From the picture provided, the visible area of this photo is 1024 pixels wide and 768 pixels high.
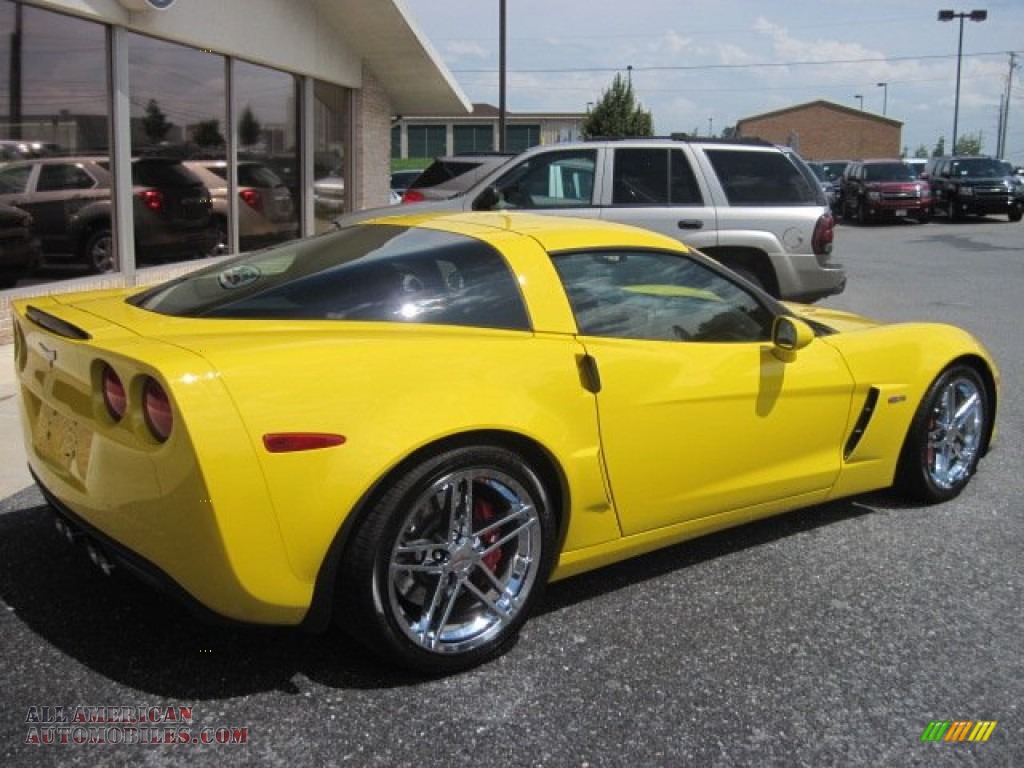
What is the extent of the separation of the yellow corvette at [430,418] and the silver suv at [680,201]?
171 inches

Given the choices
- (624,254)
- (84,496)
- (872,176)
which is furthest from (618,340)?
(872,176)

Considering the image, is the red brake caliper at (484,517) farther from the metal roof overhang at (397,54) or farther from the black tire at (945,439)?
the metal roof overhang at (397,54)

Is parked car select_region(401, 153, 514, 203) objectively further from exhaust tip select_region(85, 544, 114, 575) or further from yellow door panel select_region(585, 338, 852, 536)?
exhaust tip select_region(85, 544, 114, 575)

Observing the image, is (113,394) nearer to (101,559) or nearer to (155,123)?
(101,559)

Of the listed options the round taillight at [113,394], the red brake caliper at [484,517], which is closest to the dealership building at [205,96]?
the round taillight at [113,394]

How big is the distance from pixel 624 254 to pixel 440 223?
2.37 feet

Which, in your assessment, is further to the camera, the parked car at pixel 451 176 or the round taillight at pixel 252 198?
the round taillight at pixel 252 198

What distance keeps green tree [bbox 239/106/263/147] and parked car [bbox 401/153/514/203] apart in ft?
10.9

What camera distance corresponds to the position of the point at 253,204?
41.5ft

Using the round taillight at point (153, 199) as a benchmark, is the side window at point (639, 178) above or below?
above

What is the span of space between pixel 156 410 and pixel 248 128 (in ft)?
34.3

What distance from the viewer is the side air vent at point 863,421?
13.9ft

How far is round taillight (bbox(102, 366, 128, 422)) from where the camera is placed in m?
2.82

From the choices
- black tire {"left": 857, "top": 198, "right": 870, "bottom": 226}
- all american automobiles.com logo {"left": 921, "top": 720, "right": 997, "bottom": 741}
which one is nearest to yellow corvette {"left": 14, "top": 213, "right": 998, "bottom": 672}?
all american automobiles.com logo {"left": 921, "top": 720, "right": 997, "bottom": 741}
